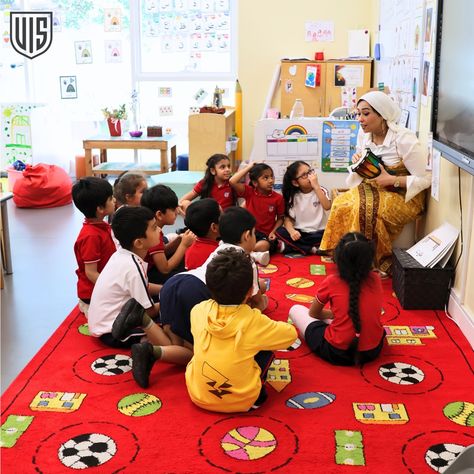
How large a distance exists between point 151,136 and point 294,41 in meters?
1.67

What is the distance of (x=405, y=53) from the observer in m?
4.48

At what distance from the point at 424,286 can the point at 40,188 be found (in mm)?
3701

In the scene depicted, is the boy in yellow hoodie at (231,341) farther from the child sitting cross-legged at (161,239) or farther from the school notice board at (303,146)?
the school notice board at (303,146)

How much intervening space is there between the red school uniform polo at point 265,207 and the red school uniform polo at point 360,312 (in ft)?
5.54

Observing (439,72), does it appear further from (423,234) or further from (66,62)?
(66,62)

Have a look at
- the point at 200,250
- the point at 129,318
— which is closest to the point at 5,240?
the point at 200,250

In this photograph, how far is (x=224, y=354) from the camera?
229 centimetres

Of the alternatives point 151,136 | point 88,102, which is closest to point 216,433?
point 151,136

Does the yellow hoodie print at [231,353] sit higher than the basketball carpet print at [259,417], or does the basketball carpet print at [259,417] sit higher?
the yellow hoodie print at [231,353]

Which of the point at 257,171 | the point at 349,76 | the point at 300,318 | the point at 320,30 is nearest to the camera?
the point at 300,318

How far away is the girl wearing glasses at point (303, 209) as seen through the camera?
14.3 feet

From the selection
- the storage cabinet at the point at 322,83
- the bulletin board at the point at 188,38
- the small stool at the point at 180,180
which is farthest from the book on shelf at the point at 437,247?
the bulletin board at the point at 188,38

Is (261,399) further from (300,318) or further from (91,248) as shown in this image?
(91,248)

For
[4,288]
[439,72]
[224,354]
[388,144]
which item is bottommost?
[4,288]
